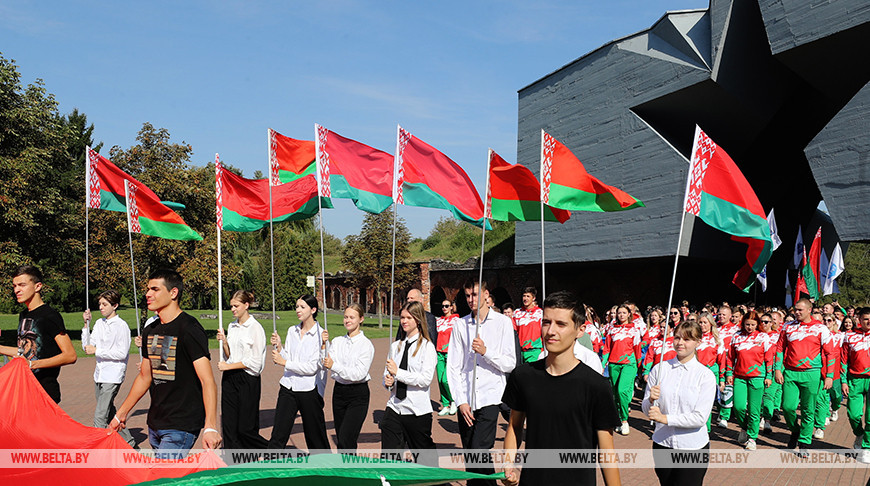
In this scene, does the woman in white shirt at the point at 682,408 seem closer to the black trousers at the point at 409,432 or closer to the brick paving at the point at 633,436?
the black trousers at the point at 409,432

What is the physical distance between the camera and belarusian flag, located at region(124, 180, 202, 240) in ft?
32.2

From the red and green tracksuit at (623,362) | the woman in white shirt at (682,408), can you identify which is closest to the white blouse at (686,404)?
the woman in white shirt at (682,408)

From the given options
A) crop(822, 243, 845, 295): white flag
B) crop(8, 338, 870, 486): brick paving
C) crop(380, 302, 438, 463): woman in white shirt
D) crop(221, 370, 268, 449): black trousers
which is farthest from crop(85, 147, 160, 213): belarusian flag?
crop(822, 243, 845, 295): white flag

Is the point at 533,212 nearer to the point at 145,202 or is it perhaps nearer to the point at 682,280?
the point at 145,202

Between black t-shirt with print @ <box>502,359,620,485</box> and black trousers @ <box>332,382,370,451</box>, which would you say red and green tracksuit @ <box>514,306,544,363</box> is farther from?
black t-shirt with print @ <box>502,359,620,485</box>

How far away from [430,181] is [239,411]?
3605 mm

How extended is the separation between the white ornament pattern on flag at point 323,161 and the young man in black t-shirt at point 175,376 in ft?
12.9

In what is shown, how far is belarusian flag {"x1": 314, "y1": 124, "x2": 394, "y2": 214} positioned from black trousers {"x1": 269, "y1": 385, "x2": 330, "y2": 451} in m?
2.80

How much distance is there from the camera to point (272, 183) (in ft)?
28.6

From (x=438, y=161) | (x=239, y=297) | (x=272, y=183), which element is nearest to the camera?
(x=239, y=297)

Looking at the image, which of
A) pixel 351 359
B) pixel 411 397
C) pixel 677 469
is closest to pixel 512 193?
pixel 351 359

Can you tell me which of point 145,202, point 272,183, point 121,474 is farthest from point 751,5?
point 121,474

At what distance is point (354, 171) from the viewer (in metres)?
8.48

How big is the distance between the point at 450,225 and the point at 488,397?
5977 centimetres
